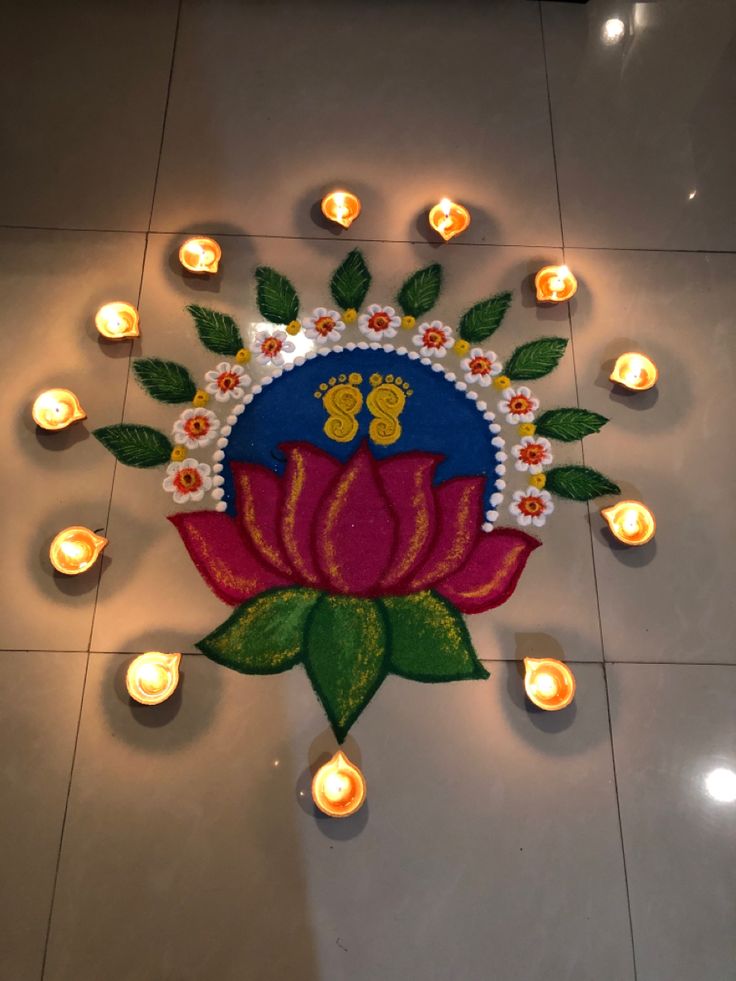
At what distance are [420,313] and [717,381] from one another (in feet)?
1.81

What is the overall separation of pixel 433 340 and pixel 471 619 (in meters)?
0.50

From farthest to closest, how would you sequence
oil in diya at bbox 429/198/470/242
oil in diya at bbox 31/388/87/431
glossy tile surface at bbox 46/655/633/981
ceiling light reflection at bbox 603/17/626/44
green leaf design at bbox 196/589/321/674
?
1. ceiling light reflection at bbox 603/17/626/44
2. oil in diya at bbox 429/198/470/242
3. oil in diya at bbox 31/388/87/431
4. green leaf design at bbox 196/589/321/674
5. glossy tile surface at bbox 46/655/633/981

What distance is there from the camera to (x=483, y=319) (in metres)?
1.18

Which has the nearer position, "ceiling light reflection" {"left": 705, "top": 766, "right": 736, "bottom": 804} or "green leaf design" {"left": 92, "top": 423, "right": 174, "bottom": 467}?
"ceiling light reflection" {"left": 705, "top": 766, "right": 736, "bottom": 804}

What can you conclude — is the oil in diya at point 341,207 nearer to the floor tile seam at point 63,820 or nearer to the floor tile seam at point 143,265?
the floor tile seam at point 143,265

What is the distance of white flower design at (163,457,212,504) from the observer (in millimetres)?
1073

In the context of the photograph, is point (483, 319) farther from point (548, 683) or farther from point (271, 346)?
point (548, 683)

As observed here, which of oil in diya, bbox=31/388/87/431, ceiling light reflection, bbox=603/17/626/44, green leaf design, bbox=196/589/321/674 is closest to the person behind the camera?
green leaf design, bbox=196/589/321/674

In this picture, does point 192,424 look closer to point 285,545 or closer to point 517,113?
point 285,545

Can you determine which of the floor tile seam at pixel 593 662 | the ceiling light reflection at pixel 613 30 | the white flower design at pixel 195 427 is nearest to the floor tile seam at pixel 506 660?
the floor tile seam at pixel 593 662

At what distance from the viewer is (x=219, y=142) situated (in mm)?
1294

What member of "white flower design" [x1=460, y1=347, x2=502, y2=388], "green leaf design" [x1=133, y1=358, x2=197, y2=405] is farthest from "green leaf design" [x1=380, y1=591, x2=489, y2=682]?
"green leaf design" [x1=133, y1=358, x2=197, y2=405]

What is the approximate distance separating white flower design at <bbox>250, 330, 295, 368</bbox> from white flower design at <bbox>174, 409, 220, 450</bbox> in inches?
5.4

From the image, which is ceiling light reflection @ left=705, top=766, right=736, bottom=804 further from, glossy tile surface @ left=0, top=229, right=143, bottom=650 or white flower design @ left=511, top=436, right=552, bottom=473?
glossy tile surface @ left=0, top=229, right=143, bottom=650
